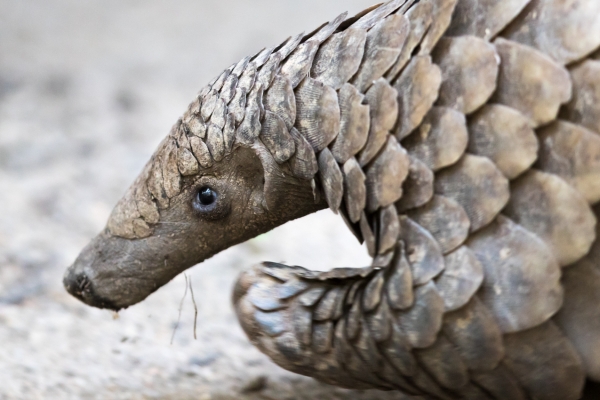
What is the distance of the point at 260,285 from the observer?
1.26 metres

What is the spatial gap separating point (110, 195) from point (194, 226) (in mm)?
1694

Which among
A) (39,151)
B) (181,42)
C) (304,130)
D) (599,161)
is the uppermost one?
(181,42)

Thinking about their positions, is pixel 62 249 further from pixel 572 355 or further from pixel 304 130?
pixel 572 355

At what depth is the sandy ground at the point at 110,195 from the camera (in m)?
1.75

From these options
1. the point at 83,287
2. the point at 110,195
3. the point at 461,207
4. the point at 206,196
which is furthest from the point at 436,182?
the point at 110,195

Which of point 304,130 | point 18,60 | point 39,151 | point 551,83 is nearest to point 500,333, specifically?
point 551,83

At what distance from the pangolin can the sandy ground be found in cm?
51

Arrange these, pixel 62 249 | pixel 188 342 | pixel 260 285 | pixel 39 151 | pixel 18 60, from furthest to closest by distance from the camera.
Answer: pixel 18 60, pixel 39 151, pixel 62 249, pixel 188 342, pixel 260 285

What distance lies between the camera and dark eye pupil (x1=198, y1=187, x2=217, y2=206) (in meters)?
1.45

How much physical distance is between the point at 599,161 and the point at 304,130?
0.56 metres

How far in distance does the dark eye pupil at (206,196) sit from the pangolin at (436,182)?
0.08 m

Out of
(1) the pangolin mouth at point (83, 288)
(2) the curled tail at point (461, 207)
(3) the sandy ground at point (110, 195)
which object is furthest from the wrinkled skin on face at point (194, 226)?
(3) the sandy ground at point (110, 195)

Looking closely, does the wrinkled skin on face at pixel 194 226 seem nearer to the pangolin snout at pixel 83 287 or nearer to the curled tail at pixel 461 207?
the pangolin snout at pixel 83 287

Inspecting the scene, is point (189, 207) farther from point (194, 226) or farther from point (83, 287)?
point (83, 287)
